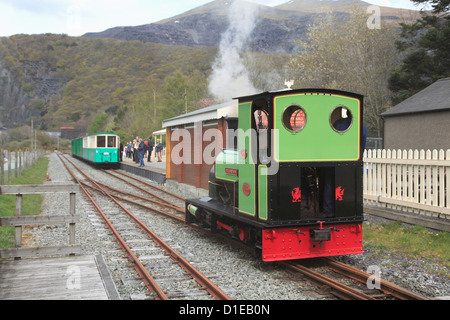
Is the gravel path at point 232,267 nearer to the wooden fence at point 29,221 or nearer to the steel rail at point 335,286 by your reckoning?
the steel rail at point 335,286

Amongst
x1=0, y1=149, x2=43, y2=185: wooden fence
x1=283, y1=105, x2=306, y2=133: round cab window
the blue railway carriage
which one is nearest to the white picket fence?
x1=283, y1=105, x2=306, y2=133: round cab window

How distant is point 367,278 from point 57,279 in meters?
4.03

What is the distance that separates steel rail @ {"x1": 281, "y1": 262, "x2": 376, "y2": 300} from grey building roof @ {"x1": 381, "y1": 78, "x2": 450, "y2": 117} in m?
8.85

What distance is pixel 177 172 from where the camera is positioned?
18.4 meters

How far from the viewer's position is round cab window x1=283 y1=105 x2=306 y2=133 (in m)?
6.32

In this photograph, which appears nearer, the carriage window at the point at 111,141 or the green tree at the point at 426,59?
the green tree at the point at 426,59

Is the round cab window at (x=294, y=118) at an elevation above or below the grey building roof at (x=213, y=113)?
below

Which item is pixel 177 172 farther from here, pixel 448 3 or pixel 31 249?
pixel 448 3

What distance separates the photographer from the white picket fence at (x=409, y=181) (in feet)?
29.3

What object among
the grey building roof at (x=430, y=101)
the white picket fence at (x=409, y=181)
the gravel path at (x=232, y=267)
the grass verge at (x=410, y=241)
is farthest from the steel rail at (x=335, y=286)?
the grey building roof at (x=430, y=101)

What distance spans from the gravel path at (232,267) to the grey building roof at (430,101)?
7675mm

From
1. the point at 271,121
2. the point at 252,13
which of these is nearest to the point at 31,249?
the point at 271,121

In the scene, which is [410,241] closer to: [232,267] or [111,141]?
[232,267]
